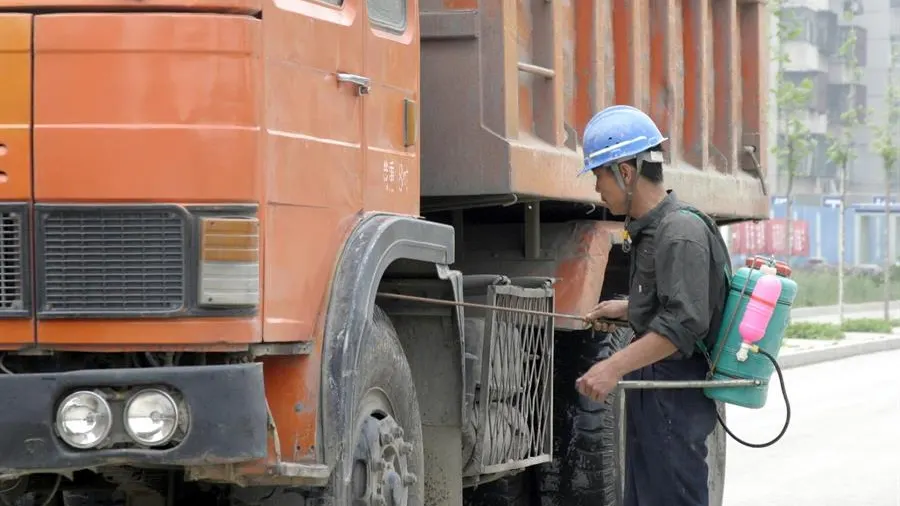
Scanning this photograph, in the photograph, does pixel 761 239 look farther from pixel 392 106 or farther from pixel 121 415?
pixel 121 415

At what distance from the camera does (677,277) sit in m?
4.88

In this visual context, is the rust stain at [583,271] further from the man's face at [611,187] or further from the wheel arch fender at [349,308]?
the wheel arch fender at [349,308]

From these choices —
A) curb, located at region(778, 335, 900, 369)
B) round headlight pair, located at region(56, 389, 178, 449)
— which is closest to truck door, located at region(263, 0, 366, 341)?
round headlight pair, located at region(56, 389, 178, 449)

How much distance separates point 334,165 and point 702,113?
414 centimetres

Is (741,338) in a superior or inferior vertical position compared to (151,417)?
superior

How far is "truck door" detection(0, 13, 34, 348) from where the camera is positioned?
13.5ft

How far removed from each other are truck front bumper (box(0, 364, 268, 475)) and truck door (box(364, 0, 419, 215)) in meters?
1.06

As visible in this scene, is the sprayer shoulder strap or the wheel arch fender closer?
the wheel arch fender

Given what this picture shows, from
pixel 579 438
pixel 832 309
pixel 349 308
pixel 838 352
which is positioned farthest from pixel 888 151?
pixel 349 308

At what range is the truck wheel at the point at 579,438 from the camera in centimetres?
729

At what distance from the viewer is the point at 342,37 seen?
15.8 ft

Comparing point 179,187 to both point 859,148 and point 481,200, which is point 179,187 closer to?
point 481,200

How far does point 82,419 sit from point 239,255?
56 cm

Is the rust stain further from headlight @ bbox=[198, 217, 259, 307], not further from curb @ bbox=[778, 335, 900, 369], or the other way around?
curb @ bbox=[778, 335, 900, 369]
